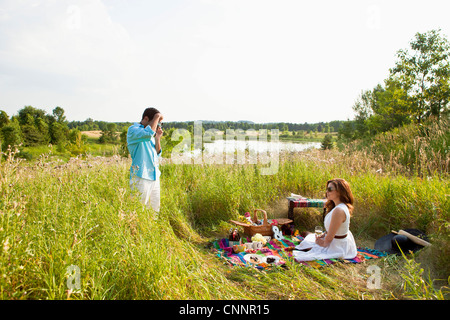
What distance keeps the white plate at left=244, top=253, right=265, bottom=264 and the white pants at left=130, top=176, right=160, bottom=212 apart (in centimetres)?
144

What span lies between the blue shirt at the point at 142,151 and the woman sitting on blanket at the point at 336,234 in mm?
2227

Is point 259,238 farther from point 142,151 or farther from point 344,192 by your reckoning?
point 142,151

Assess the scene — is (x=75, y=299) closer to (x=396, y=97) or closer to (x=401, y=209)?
(x=401, y=209)

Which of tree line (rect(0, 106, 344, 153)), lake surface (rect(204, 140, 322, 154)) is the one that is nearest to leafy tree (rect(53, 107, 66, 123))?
tree line (rect(0, 106, 344, 153))

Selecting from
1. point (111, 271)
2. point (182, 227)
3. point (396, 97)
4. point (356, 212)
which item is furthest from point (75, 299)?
point (396, 97)

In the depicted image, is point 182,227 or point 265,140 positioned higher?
point 265,140

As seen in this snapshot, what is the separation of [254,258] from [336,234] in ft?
3.57

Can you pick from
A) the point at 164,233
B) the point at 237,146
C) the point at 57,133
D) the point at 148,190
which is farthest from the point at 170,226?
the point at 57,133

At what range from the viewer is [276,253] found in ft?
12.6

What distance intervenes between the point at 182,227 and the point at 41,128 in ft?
130

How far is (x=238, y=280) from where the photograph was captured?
304cm

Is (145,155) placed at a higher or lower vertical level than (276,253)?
higher

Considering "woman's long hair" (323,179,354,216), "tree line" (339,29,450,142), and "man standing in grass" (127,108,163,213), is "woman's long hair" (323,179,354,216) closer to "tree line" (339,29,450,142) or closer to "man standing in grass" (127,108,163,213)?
"man standing in grass" (127,108,163,213)

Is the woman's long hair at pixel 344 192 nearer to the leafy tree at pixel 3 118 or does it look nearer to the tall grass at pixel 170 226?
the tall grass at pixel 170 226
